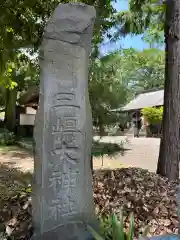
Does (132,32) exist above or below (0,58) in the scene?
above

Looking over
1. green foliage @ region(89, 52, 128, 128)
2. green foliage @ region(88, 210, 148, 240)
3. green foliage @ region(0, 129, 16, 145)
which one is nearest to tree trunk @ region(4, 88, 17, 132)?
green foliage @ region(0, 129, 16, 145)

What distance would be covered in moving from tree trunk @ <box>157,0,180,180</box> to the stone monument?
8.28 feet

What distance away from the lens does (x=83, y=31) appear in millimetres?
3775

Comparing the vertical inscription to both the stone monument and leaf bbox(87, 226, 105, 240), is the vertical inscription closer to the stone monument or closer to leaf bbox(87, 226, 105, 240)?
the stone monument

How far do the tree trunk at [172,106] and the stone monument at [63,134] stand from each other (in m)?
2.52

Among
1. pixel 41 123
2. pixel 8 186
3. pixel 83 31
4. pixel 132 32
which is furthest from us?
pixel 132 32

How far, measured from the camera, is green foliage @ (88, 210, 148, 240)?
10.8ft

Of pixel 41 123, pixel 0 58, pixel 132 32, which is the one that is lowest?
pixel 41 123

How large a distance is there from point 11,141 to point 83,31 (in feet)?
48.6

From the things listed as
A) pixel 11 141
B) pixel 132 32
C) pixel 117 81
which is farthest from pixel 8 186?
pixel 11 141

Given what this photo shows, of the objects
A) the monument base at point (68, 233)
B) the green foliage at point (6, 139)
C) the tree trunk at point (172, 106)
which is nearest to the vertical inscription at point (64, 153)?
the monument base at point (68, 233)

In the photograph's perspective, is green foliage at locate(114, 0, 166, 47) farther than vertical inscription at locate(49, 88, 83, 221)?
Yes

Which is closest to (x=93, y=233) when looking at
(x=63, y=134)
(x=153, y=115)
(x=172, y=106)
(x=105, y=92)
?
(x=63, y=134)

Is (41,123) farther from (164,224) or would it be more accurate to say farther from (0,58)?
(0,58)
